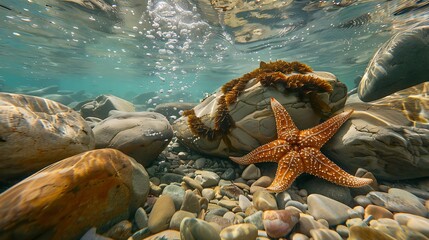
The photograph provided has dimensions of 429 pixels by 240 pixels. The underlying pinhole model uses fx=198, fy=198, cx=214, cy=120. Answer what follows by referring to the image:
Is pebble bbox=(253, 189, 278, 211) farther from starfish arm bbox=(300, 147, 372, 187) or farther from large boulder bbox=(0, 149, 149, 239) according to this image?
large boulder bbox=(0, 149, 149, 239)

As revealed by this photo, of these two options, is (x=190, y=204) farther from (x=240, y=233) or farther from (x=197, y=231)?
(x=240, y=233)

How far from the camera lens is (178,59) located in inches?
997

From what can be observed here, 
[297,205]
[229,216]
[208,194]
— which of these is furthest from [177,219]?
[297,205]

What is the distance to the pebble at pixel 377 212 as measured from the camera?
2.56m

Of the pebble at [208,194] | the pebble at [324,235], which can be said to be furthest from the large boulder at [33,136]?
the pebble at [324,235]

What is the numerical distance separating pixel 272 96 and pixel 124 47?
21.5 metres

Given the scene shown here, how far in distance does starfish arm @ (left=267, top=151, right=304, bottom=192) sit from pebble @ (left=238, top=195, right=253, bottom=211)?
42cm

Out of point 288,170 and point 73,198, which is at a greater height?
point 73,198

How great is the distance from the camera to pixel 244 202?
2934mm

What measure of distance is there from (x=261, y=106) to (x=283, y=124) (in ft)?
1.97

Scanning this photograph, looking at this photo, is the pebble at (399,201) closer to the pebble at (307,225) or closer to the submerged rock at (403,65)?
the pebble at (307,225)

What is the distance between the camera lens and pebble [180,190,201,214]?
2.63 metres

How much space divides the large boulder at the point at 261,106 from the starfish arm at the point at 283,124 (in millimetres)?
250

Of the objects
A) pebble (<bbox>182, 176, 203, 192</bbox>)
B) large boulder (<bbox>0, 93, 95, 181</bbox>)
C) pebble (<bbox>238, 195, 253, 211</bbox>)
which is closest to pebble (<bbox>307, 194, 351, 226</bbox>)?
pebble (<bbox>238, 195, 253, 211</bbox>)
